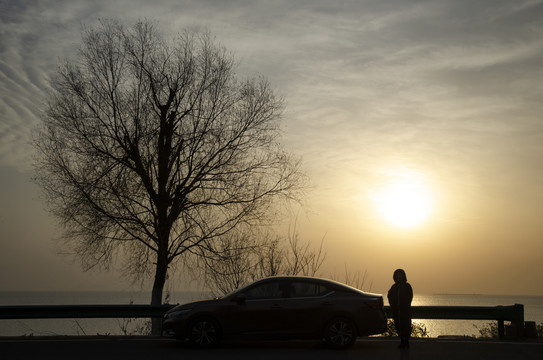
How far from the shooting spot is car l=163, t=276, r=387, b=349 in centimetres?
1391

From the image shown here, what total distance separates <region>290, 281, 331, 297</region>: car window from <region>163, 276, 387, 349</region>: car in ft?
0.59

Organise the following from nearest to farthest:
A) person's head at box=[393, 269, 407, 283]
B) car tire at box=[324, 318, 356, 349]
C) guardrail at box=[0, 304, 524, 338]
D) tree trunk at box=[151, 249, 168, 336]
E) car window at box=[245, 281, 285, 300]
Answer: car tire at box=[324, 318, 356, 349], car window at box=[245, 281, 285, 300], person's head at box=[393, 269, 407, 283], guardrail at box=[0, 304, 524, 338], tree trunk at box=[151, 249, 168, 336]

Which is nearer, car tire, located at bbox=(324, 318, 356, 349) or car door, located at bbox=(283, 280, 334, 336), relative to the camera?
car tire, located at bbox=(324, 318, 356, 349)

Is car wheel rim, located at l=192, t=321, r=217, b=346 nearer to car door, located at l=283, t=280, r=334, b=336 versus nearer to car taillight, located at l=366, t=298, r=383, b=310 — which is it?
car door, located at l=283, t=280, r=334, b=336

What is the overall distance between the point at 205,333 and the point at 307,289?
99.9 inches

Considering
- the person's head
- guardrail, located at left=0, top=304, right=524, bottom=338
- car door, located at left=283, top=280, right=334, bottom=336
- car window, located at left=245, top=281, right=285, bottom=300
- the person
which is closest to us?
car door, located at left=283, top=280, right=334, bottom=336

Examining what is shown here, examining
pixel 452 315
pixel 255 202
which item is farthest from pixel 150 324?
pixel 452 315

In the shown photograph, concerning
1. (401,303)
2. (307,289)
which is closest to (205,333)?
(307,289)

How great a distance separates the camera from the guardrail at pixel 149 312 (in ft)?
53.4

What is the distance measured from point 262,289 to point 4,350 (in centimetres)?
581

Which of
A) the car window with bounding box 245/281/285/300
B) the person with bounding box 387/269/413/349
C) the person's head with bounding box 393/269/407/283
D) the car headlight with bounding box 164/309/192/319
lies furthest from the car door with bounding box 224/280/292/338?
the person's head with bounding box 393/269/407/283

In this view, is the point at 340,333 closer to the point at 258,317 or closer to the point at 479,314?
the point at 258,317

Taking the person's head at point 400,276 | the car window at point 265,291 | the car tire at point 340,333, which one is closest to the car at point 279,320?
the car tire at point 340,333

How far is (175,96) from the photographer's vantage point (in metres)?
23.9
